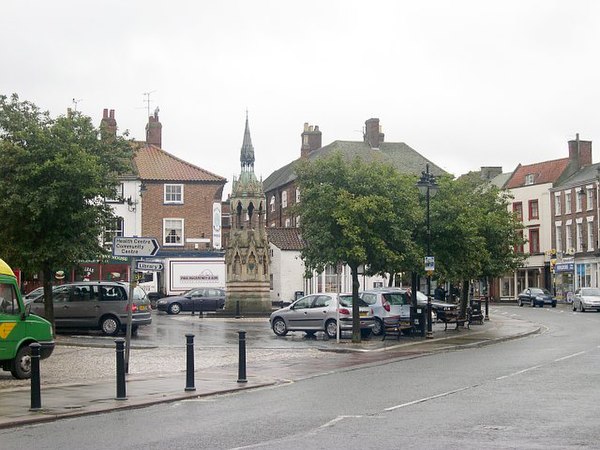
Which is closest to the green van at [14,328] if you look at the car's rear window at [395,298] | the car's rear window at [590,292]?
the car's rear window at [395,298]

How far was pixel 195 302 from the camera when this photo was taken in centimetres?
5328

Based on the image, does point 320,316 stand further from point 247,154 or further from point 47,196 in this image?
point 247,154

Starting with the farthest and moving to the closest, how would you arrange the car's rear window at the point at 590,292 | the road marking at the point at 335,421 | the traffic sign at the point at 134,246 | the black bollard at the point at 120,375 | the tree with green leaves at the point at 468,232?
1. the car's rear window at the point at 590,292
2. the tree with green leaves at the point at 468,232
3. the traffic sign at the point at 134,246
4. the black bollard at the point at 120,375
5. the road marking at the point at 335,421

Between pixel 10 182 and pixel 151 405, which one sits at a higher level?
pixel 10 182

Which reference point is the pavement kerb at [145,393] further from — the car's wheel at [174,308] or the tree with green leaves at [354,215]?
the car's wheel at [174,308]

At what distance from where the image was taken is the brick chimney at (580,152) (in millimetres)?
83312

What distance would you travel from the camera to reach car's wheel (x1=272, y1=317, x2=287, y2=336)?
34.4 m

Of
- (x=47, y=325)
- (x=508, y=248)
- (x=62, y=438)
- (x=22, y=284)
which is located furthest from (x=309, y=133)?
(x=62, y=438)

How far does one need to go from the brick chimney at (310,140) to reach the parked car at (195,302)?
34926 millimetres

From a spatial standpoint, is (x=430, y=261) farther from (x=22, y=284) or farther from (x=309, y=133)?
(x=309, y=133)

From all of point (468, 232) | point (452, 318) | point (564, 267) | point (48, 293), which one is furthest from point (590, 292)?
point (48, 293)

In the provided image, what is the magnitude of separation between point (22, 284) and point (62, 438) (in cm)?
4741

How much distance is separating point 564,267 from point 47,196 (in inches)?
2306

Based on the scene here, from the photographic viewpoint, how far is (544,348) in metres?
28.1
